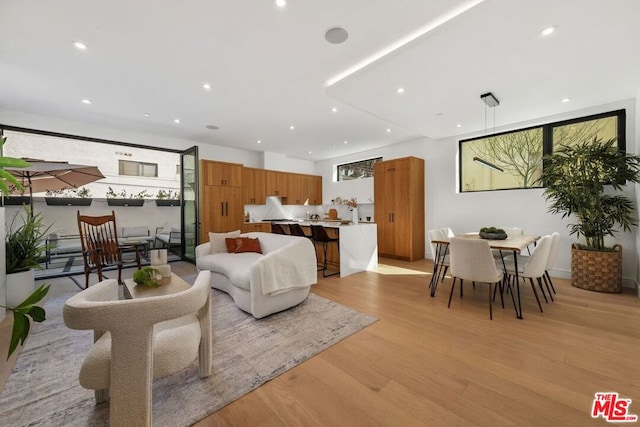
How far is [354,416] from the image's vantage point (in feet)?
4.76

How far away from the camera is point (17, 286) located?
2.93 metres

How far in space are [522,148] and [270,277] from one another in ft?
16.8

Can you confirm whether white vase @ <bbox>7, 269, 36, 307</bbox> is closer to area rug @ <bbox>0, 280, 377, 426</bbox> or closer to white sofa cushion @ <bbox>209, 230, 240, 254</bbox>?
area rug @ <bbox>0, 280, 377, 426</bbox>

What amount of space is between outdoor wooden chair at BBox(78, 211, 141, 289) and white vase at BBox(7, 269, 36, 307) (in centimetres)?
65

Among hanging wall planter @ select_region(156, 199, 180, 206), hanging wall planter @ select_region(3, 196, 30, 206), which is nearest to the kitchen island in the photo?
hanging wall planter @ select_region(3, 196, 30, 206)

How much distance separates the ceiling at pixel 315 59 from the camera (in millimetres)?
2113

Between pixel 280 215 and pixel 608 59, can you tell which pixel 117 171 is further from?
pixel 608 59

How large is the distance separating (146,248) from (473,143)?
7534 millimetres

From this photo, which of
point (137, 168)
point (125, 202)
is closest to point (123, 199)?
point (125, 202)

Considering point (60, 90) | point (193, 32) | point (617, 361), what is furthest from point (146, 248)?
point (617, 361)

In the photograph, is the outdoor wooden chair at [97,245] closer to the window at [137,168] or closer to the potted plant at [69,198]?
the potted plant at [69,198]

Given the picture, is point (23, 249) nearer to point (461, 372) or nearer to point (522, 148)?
point (461, 372)

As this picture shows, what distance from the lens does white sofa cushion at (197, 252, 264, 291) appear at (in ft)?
9.11

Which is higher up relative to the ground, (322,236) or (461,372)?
(322,236)
